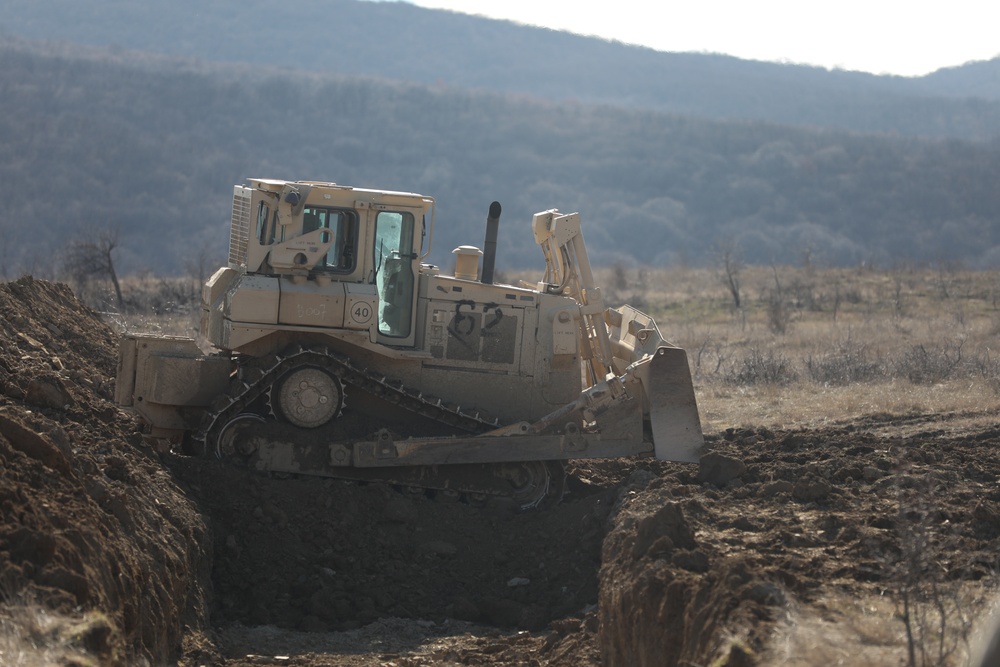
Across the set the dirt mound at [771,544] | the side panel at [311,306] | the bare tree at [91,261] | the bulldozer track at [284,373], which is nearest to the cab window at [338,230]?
the side panel at [311,306]

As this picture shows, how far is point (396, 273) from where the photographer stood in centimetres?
1213

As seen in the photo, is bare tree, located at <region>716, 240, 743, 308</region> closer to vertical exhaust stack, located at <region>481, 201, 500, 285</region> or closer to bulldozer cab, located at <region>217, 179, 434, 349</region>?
vertical exhaust stack, located at <region>481, 201, 500, 285</region>

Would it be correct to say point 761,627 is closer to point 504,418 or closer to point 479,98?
point 504,418

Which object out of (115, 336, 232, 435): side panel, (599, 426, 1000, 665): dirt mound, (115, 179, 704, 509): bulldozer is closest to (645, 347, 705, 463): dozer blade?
(115, 179, 704, 509): bulldozer

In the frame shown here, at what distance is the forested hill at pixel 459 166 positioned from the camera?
7844 cm

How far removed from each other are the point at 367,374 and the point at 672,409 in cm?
280

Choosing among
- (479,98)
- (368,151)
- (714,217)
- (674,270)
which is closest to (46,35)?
(479,98)

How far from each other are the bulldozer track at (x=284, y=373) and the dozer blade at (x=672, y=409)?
1630 millimetres

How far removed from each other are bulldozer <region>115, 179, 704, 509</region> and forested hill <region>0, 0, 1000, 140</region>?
139 meters

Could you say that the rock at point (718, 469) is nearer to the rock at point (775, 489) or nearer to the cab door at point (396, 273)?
the rock at point (775, 489)

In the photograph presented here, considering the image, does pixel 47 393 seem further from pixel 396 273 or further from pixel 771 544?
pixel 771 544

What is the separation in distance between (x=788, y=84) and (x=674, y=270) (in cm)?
12725

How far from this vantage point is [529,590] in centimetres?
1020

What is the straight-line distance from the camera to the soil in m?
7.06
